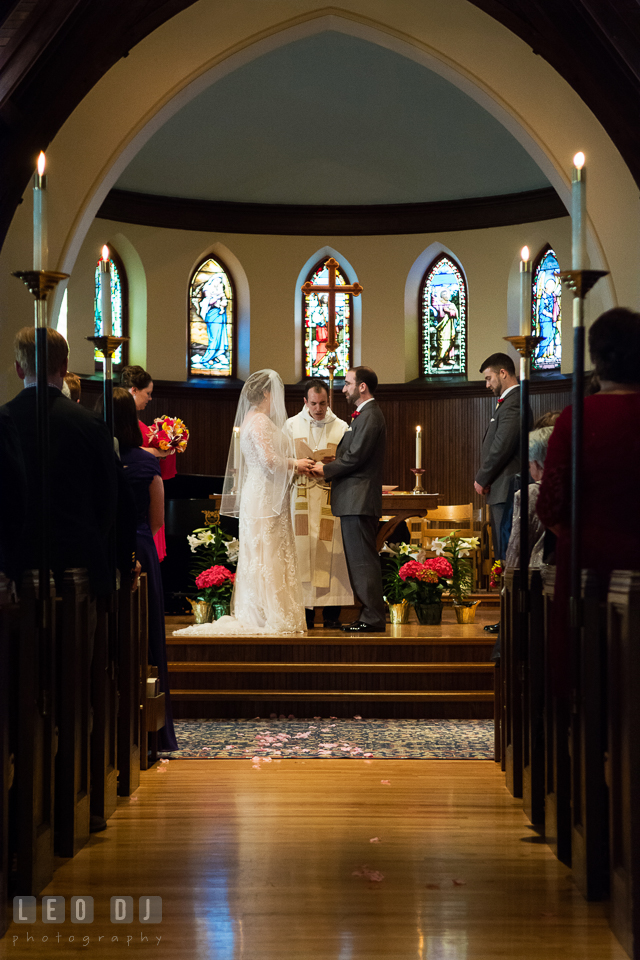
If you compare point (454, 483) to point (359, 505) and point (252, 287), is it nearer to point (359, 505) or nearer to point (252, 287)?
point (252, 287)

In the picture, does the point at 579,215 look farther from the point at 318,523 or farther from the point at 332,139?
the point at 332,139

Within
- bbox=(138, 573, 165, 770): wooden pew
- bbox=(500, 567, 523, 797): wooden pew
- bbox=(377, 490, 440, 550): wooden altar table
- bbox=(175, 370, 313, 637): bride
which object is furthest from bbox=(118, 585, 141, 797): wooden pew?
bbox=(377, 490, 440, 550): wooden altar table

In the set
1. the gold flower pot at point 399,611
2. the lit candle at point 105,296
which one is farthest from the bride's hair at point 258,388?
the lit candle at point 105,296

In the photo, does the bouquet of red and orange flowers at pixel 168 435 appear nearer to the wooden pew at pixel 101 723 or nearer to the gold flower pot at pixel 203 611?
the gold flower pot at pixel 203 611

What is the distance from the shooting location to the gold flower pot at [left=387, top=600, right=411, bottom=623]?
7.20 m

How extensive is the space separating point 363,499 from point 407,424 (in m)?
6.90

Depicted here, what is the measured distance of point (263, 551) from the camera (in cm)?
626

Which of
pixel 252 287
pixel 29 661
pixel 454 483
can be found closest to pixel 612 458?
pixel 29 661

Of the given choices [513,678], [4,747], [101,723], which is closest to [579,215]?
[513,678]

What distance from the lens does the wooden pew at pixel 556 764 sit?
2885mm

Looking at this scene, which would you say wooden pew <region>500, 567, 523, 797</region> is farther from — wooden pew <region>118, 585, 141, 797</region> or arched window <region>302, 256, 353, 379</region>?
arched window <region>302, 256, 353, 379</region>

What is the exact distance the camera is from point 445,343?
13.7 m

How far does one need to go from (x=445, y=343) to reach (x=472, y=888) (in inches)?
454

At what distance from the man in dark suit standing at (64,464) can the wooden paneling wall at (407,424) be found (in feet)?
32.7
